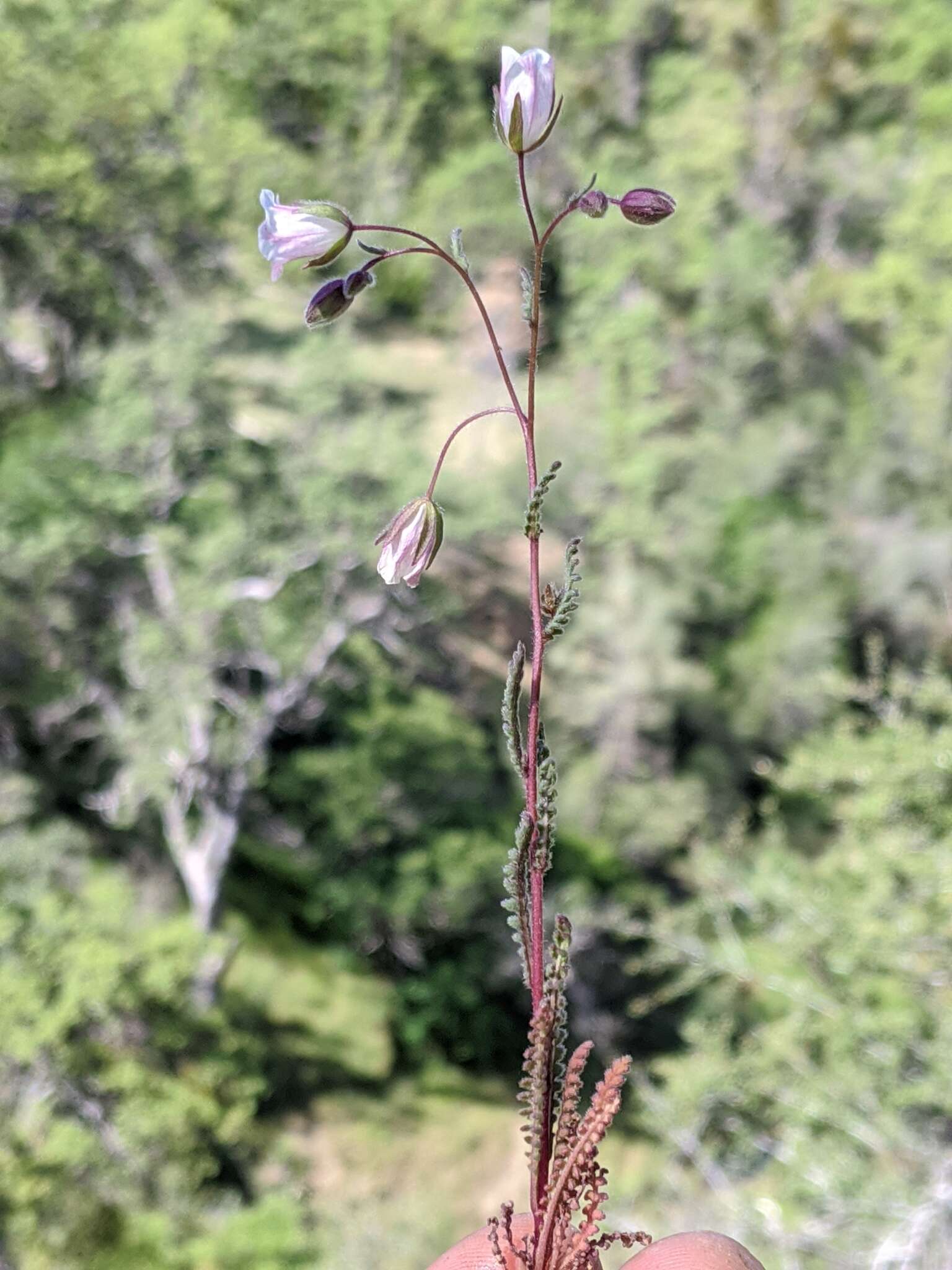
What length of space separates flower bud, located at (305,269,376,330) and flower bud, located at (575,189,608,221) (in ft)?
0.75

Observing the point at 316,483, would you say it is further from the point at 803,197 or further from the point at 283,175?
the point at 803,197

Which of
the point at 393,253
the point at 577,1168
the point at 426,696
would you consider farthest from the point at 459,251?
the point at 426,696

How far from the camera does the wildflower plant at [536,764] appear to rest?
33.0 inches

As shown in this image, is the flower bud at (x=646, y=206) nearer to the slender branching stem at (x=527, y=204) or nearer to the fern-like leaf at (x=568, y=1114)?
the slender branching stem at (x=527, y=204)

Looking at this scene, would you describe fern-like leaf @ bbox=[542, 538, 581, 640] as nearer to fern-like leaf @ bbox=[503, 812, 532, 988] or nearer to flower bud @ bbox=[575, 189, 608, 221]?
→ fern-like leaf @ bbox=[503, 812, 532, 988]

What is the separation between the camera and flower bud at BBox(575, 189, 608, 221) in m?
0.87

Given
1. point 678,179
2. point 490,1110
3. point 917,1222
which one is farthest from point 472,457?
point 917,1222

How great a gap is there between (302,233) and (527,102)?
268 mm

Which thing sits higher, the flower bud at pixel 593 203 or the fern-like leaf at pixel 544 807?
the flower bud at pixel 593 203

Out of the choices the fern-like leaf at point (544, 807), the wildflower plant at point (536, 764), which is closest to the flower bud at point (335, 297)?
the wildflower plant at point (536, 764)

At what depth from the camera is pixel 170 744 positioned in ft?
27.1

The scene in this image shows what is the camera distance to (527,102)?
90 cm

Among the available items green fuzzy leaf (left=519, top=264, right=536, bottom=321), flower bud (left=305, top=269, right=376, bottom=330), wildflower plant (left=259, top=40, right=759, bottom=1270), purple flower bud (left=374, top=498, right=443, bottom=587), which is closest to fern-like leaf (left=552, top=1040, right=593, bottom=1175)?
wildflower plant (left=259, top=40, right=759, bottom=1270)

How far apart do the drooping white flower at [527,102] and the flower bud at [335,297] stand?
19 centimetres
